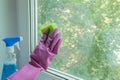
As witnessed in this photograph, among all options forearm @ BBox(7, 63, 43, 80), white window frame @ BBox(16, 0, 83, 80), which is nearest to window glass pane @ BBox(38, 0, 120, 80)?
white window frame @ BBox(16, 0, 83, 80)

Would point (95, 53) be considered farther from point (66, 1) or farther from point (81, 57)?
point (66, 1)

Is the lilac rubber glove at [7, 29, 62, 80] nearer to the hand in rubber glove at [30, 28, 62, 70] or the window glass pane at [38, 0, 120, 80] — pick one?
the hand in rubber glove at [30, 28, 62, 70]

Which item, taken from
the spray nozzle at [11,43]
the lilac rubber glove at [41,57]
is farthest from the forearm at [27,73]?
the spray nozzle at [11,43]

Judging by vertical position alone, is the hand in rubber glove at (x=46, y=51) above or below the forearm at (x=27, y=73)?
above

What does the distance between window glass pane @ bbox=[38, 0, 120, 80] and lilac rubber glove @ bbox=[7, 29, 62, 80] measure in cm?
12

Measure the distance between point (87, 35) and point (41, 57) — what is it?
203mm

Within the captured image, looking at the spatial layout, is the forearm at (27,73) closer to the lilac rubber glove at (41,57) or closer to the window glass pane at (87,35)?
the lilac rubber glove at (41,57)

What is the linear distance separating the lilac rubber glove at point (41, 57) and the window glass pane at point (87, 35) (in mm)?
117

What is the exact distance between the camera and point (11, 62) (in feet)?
2.47

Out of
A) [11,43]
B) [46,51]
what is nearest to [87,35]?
[46,51]

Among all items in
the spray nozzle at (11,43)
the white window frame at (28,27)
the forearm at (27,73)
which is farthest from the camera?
the white window frame at (28,27)

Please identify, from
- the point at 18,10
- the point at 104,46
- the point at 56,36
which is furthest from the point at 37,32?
the point at 104,46

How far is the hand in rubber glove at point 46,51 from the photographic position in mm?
671

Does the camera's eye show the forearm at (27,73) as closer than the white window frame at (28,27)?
Yes
